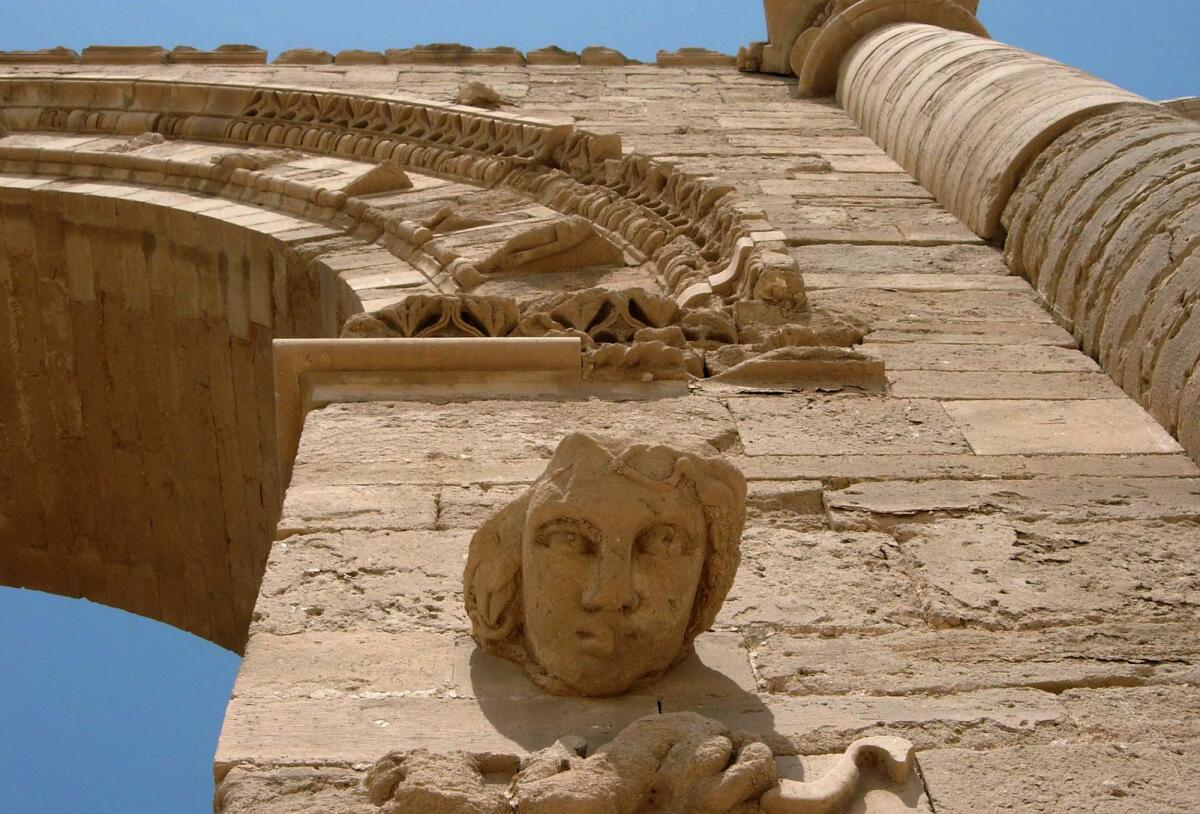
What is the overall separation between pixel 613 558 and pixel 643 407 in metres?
1.71

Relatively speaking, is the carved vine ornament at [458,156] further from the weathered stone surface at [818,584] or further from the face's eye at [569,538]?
the face's eye at [569,538]

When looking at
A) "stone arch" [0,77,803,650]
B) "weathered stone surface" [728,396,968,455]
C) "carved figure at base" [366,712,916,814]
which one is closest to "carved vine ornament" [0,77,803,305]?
"stone arch" [0,77,803,650]

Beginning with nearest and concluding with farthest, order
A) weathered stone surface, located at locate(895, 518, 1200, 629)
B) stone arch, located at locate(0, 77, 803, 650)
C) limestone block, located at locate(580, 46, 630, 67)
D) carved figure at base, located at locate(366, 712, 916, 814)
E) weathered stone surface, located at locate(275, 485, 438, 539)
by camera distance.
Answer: carved figure at base, located at locate(366, 712, 916, 814) → weathered stone surface, located at locate(895, 518, 1200, 629) → weathered stone surface, located at locate(275, 485, 438, 539) → stone arch, located at locate(0, 77, 803, 650) → limestone block, located at locate(580, 46, 630, 67)

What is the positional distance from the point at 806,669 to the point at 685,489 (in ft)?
1.75

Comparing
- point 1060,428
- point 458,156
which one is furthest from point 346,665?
point 458,156

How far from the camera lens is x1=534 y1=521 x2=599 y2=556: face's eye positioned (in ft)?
10.1

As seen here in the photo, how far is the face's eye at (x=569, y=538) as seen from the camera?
3.08 meters

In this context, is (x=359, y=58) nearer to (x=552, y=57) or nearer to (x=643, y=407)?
(x=552, y=57)

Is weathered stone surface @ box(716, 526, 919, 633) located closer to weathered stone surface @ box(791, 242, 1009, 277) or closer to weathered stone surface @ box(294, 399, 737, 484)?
weathered stone surface @ box(294, 399, 737, 484)

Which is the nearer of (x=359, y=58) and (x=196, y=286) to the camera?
(x=196, y=286)

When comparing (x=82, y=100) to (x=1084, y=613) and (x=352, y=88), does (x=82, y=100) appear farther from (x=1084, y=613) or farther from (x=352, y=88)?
(x=1084, y=613)

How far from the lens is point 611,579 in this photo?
3.04 m

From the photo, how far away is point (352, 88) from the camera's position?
10.4 m

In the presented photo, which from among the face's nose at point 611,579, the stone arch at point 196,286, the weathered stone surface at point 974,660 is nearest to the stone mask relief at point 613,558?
the face's nose at point 611,579
